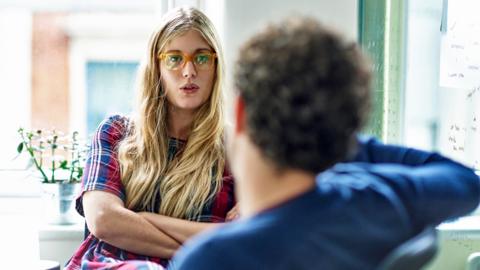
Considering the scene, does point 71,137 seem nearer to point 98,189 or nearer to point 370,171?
point 98,189

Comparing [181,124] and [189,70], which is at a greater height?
[189,70]

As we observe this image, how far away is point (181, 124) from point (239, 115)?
1342 mm

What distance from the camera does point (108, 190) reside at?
7.14 ft

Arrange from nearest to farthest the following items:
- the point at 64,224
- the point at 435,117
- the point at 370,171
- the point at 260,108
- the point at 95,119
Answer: the point at 260,108
the point at 370,171
the point at 435,117
the point at 64,224
the point at 95,119

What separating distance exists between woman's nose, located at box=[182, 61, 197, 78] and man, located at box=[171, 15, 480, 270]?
1.24 m

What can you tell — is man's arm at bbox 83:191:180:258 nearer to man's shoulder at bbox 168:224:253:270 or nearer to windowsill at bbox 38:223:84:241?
windowsill at bbox 38:223:84:241

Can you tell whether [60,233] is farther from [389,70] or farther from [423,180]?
[423,180]

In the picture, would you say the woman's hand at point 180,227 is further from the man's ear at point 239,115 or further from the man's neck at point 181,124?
the man's ear at point 239,115

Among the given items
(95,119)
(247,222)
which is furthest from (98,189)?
(247,222)

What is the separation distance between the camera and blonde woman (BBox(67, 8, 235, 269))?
2.13 m

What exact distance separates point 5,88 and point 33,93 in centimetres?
11

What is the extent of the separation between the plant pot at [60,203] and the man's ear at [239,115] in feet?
5.83

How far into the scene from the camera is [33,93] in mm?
3031

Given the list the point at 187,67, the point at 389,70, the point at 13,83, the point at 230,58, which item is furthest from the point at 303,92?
the point at 13,83
